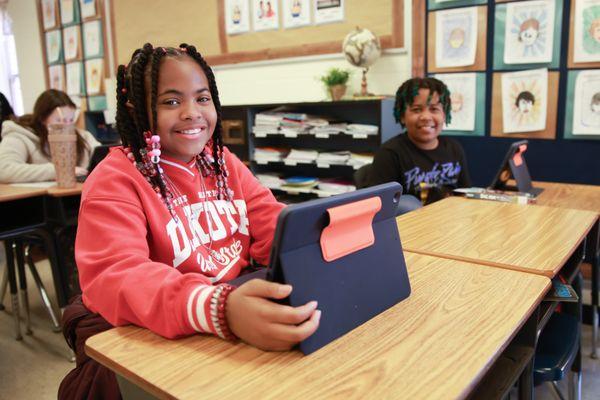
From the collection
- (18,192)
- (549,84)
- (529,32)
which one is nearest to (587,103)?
(549,84)

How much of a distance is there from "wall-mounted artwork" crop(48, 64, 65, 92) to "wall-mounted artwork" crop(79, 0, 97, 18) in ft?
2.50

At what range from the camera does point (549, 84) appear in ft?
9.21

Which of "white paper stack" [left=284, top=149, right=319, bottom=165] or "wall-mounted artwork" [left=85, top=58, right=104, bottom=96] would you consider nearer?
"white paper stack" [left=284, top=149, right=319, bottom=165]

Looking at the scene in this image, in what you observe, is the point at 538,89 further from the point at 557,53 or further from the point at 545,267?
the point at 545,267

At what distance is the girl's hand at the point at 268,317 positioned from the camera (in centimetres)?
65

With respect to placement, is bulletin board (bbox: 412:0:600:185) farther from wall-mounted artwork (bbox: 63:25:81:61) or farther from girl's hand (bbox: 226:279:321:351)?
wall-mounted artwork (bbox: 63:25:81:61)

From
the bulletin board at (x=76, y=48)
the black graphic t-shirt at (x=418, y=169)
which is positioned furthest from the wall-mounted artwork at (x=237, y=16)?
the black graphic t-shirt at (x=418, y=169)

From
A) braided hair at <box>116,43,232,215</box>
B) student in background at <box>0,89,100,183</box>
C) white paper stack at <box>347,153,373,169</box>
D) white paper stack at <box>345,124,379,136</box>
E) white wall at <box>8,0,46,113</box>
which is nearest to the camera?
braided hair at <box>116,43,232,215</box>

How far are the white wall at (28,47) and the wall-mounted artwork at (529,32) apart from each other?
17.8 ft

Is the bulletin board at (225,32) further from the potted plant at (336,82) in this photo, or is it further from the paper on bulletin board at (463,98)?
the paper on bulletin board at (463,98)

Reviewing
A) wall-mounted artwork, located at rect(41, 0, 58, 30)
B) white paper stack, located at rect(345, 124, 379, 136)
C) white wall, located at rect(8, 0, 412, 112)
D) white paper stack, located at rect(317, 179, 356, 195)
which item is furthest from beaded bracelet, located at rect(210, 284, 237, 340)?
wall-mounted artwork, located at rect(41, 0, 58, 30)

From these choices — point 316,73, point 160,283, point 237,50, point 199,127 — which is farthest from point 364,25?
point 160,283

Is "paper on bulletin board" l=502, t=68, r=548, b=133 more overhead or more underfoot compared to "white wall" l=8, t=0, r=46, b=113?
more underfoot

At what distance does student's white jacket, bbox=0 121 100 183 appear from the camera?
8.58 feet
